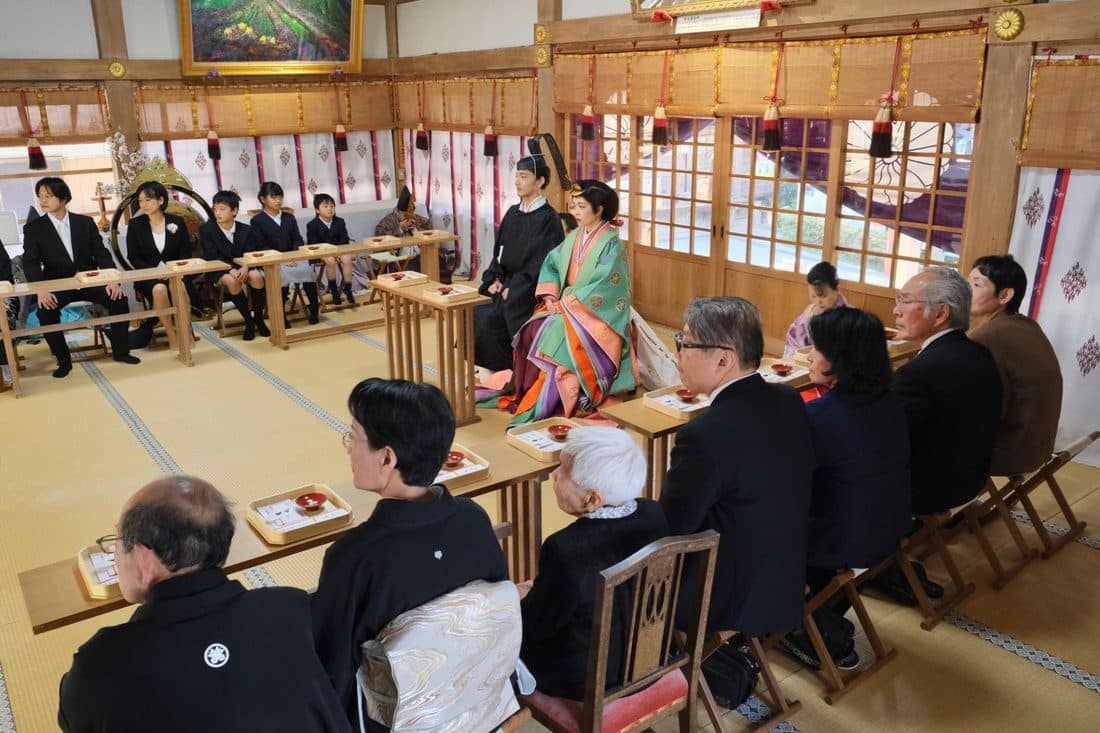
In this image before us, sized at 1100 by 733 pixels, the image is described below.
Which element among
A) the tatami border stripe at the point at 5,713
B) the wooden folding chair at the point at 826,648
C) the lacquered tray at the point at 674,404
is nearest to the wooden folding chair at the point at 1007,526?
the wooden folding chair at the point at 826,648

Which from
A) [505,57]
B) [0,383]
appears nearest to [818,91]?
[505,57]

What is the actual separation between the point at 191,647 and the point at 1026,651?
270 centimetres

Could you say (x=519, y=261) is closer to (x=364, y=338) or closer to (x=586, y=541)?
(x=364, y=338)

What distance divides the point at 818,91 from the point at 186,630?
4.95 metres

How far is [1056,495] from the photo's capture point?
3.54 metres

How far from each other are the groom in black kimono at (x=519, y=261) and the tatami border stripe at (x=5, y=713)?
Answer: 314 cm

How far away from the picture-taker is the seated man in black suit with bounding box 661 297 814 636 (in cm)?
211

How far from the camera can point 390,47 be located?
9484mm

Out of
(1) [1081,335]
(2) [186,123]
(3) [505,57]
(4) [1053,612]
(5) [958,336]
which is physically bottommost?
(4) [1053,612]

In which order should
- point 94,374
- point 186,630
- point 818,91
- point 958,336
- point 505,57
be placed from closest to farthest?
point 186,630 → point 958,336 → point 818,91 → point 94,374 → point 505,57

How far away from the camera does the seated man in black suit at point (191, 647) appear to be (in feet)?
4.25

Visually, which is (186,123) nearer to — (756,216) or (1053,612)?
(756,216)

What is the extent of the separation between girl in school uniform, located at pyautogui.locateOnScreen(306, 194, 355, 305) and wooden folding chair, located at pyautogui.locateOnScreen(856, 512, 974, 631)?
18.9 ft

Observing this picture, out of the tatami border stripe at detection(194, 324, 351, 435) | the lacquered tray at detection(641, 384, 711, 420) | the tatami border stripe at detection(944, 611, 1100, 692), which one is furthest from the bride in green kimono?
the tatami border stripe at detection(944, 611, 1100, 692)
